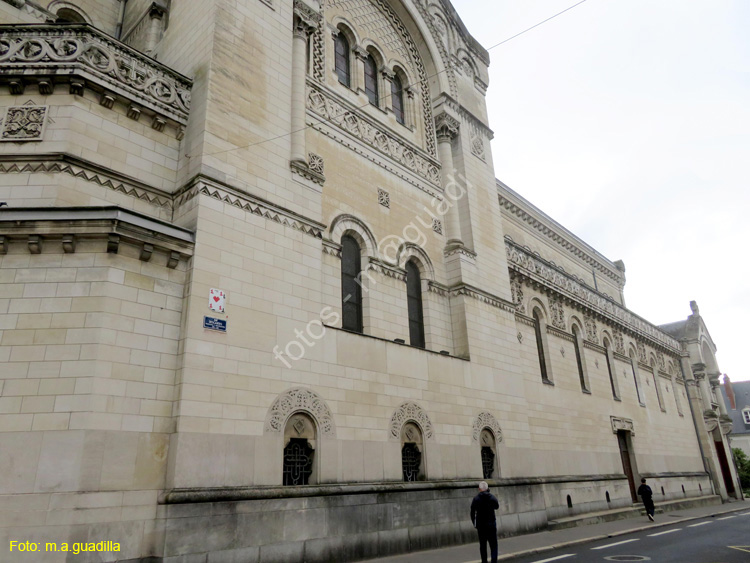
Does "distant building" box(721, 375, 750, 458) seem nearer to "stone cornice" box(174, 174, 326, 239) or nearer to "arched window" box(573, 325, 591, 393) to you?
"arched window" box(573, 325, 591, 393)

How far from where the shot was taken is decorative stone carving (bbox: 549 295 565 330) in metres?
22.8

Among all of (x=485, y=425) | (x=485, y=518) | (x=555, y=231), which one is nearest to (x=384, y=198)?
(x=485, y=425)

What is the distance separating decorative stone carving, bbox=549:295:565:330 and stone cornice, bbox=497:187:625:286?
216 inches

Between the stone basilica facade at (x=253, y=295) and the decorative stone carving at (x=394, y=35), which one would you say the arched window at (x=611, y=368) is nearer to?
the stone basilica facade at (x=253, y=295)

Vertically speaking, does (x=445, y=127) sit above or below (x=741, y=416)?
above

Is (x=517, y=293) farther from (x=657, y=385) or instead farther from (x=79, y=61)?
(x=79, y=61)

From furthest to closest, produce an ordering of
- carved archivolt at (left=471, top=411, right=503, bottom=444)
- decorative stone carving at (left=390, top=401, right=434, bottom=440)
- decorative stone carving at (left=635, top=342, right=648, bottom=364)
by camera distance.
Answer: decorative stone carving at (left=635, top=342, right=648, bottom=364)
carved archivolt at (left=471, top=411, right=503, bottom=444)
decorative stone carving at (left=390, top=401, right=434, bottom=440)

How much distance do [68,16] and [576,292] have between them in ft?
71.7

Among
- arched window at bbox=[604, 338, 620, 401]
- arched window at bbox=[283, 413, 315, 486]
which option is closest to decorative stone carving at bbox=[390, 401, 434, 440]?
arched window at bbox=[283, 413, 315, 486]

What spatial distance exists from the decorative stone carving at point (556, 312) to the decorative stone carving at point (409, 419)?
10.9 m

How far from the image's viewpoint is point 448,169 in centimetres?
1869

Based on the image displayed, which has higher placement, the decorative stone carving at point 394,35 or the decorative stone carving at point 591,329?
the decorative stone carving at point 394,35

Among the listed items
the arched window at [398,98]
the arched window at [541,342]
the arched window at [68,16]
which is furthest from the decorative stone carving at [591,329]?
the arched window at [68,16]

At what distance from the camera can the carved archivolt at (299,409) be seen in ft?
34.1
